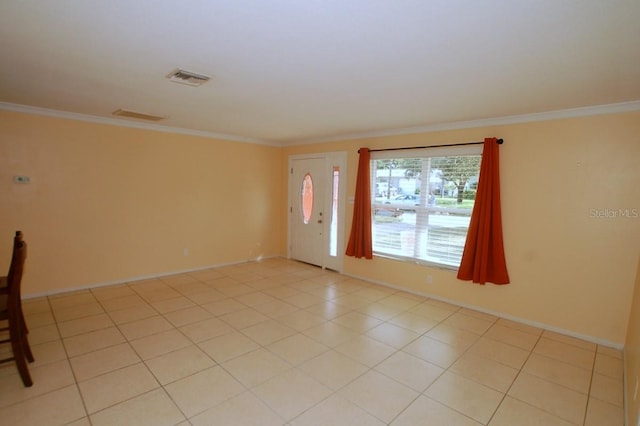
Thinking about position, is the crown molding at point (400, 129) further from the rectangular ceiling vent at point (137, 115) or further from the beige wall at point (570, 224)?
the rectangular ceiling vent at point (137, 115)

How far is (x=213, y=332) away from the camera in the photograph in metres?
3.10

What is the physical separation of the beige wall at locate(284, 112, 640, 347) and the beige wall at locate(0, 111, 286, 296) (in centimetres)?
391

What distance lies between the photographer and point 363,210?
4770 millimetres

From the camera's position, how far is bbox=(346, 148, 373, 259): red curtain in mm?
4734

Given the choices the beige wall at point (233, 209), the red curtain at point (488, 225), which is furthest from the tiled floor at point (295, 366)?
the red curtain at point (488, 225)

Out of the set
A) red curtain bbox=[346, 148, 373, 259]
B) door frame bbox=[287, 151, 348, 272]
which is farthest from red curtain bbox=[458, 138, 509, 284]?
door frame bbox=[287, 151, 348, 272]

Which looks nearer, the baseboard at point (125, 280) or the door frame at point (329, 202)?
the baseboard at point (125, 280)

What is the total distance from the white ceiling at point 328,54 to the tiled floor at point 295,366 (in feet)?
7.78

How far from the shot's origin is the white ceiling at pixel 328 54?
4.95ft

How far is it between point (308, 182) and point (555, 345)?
13.9 feet

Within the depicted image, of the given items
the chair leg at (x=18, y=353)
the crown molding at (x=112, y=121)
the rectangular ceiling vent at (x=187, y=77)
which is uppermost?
the rectangular ceiling vent at (x=187, y=77)

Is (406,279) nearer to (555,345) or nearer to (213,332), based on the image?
(555,345)

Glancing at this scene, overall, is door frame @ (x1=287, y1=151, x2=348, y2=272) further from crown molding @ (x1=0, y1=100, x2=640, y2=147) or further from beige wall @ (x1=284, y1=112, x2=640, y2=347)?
beige wall @ (x1=284, y1=112, x2=640, y2=347)

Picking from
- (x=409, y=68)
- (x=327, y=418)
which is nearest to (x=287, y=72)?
(x=409, y=68)
